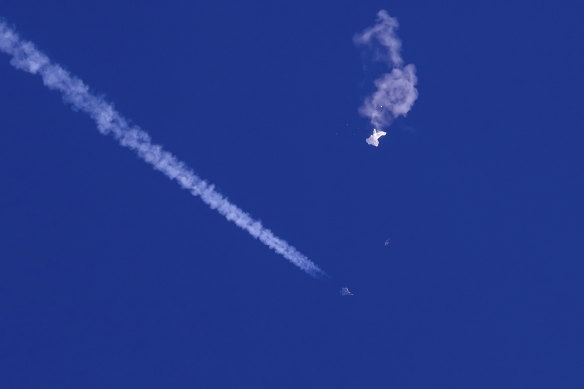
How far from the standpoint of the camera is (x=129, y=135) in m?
20.4

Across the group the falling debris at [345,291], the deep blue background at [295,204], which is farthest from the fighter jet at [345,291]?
the deep blue background at [295,204]

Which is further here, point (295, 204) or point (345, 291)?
point (345, 291)

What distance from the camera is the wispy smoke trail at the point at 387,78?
2220 cm

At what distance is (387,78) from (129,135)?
32.9 feet

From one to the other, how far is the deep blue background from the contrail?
316 millimetres

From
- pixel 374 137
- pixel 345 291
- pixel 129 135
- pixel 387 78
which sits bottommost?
pixel 129 135

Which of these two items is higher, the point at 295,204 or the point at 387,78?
the point at 387,78

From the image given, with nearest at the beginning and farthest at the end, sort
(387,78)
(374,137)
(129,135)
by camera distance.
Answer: (129,135) → (387,78) → (374,137)

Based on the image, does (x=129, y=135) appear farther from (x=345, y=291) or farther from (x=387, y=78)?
(x=345, y=291)

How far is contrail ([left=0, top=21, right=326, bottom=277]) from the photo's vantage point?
63.6 ft

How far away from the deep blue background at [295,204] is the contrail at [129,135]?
1.04 feet

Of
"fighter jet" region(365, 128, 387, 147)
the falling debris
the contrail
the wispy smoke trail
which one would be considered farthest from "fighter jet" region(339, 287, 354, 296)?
the wispy smoke trail

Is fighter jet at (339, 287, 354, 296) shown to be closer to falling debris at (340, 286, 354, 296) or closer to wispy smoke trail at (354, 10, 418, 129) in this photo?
falling debris at (340, 286, 354, 296)

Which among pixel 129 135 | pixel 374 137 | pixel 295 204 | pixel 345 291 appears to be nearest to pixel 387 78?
pixel 374 137
